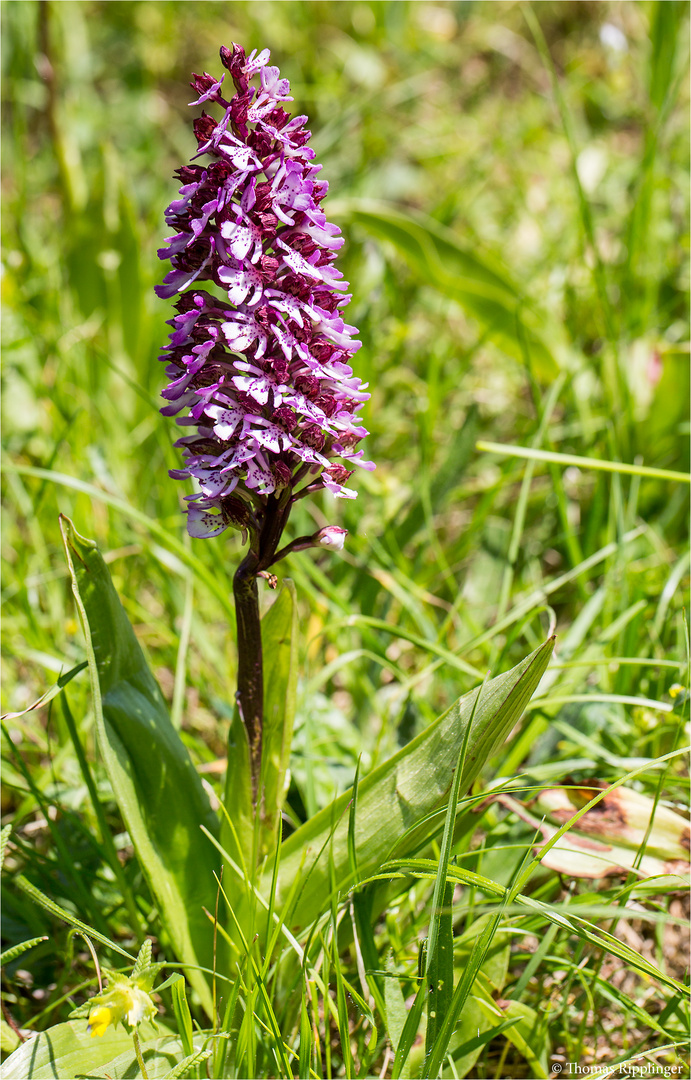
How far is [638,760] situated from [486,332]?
2.08 meters

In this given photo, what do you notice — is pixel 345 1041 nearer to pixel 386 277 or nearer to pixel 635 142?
pixel 386 277

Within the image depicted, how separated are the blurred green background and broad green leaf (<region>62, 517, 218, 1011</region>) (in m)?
0.39

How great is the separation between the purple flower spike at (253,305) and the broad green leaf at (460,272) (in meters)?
2.08

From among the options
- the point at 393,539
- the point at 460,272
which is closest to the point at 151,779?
the point at 393,539

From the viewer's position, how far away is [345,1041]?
1435 millimetres

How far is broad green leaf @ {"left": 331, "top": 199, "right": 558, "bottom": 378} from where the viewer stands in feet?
11.5

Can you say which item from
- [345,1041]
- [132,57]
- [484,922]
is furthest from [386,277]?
[132,57]

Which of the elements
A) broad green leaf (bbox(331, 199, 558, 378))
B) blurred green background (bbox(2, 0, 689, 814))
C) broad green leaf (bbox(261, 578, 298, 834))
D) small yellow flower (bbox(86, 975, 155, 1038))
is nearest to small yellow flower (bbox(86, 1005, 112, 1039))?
small yellow flower (bbox(86, 975, 155, 1038))

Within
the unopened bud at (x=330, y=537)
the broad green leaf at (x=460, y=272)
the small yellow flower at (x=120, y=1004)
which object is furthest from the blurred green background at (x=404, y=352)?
the small yellow flower at (x=120, y=1004)

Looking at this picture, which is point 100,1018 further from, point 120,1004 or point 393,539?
point 393,539

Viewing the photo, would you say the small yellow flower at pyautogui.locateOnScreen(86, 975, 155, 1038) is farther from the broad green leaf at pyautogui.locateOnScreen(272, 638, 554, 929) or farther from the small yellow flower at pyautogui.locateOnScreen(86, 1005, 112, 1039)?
the broad green leaf at pyautogui.locateOnScreen(272, 638, 554, 929)

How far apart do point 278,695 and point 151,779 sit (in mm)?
323

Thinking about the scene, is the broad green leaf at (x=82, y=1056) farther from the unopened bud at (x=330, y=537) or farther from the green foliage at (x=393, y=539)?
the unopened bud at (x=330, y=537)

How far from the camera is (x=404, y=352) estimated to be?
13.7ft
